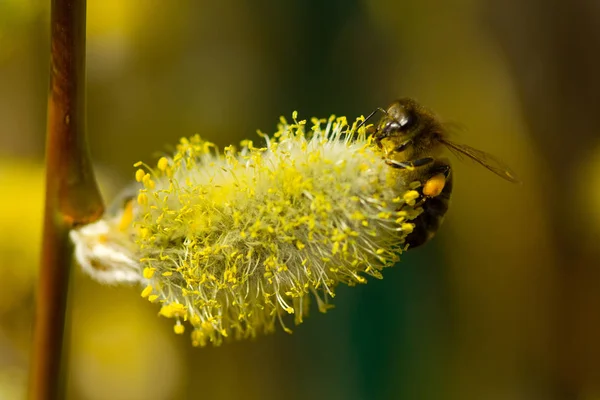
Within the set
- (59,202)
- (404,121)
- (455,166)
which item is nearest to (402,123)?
(404,121)

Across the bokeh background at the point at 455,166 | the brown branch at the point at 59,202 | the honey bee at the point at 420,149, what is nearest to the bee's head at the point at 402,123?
the honey bee at the point at 420,149

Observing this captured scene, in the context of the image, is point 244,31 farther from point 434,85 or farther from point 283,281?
point 283,281

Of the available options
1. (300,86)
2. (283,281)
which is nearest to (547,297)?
(300,86)

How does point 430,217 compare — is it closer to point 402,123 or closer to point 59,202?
point 402,123

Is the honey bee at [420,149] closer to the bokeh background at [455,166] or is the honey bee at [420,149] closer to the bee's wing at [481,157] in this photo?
the bee's wing at [481,157]

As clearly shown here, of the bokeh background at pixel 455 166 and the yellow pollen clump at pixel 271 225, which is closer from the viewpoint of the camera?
the yellow pollen clump at pixel 271 225

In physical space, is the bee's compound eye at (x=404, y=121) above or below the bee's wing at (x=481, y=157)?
above

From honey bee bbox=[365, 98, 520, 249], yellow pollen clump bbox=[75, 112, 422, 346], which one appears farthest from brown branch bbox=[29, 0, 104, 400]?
honey bee bbox=[365, 98, 520, 249]

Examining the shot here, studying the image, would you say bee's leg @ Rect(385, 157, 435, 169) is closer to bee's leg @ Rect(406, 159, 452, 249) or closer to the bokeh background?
bee's leg @ Rect(406, 159, 452, 249)
